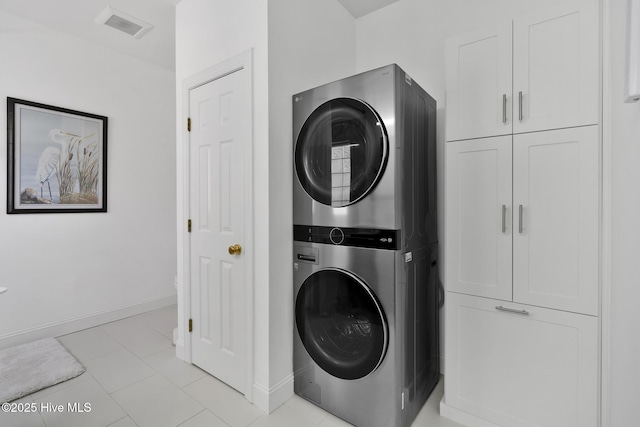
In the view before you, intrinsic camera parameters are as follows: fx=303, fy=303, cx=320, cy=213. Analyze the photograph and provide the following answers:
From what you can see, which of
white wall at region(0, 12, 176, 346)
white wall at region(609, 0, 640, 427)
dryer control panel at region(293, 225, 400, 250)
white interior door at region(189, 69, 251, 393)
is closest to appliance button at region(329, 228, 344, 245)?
dryer control panel at region(293, 225, 400, 250)

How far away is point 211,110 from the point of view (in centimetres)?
216

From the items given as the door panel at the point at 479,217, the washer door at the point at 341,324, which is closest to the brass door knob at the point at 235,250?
the washer door at the point at 341,324

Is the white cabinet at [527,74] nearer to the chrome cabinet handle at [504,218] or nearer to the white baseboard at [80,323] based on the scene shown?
the chrome cabinet handle at [504,218]

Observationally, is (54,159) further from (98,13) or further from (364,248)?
(364,248)

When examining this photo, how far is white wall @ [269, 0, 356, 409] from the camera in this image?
181 cm

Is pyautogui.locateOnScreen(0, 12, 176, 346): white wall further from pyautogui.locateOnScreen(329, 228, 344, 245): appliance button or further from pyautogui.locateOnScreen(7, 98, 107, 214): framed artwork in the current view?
pyautogui.locateOnScreen(329, 228, 344, 245): appliance button

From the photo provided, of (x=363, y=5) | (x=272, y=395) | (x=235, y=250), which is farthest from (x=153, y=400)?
(x=363, y=5)

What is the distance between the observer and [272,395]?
70.8 inches

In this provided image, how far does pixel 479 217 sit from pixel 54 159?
3.56m

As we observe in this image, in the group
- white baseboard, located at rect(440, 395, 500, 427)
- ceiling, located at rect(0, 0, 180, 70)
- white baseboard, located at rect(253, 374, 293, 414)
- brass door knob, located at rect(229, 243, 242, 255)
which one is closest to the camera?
white baseboard, located at rect(440, 395, 500, 427)

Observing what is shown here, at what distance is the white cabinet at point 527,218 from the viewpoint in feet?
4.52

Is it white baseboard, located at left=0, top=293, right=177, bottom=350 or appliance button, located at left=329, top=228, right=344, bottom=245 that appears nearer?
appliance button, located at left=329, top=228, right=344, bottom=245

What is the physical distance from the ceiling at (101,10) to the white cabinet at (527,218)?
5.52ft

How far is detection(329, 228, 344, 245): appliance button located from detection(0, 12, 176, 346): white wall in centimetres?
269
